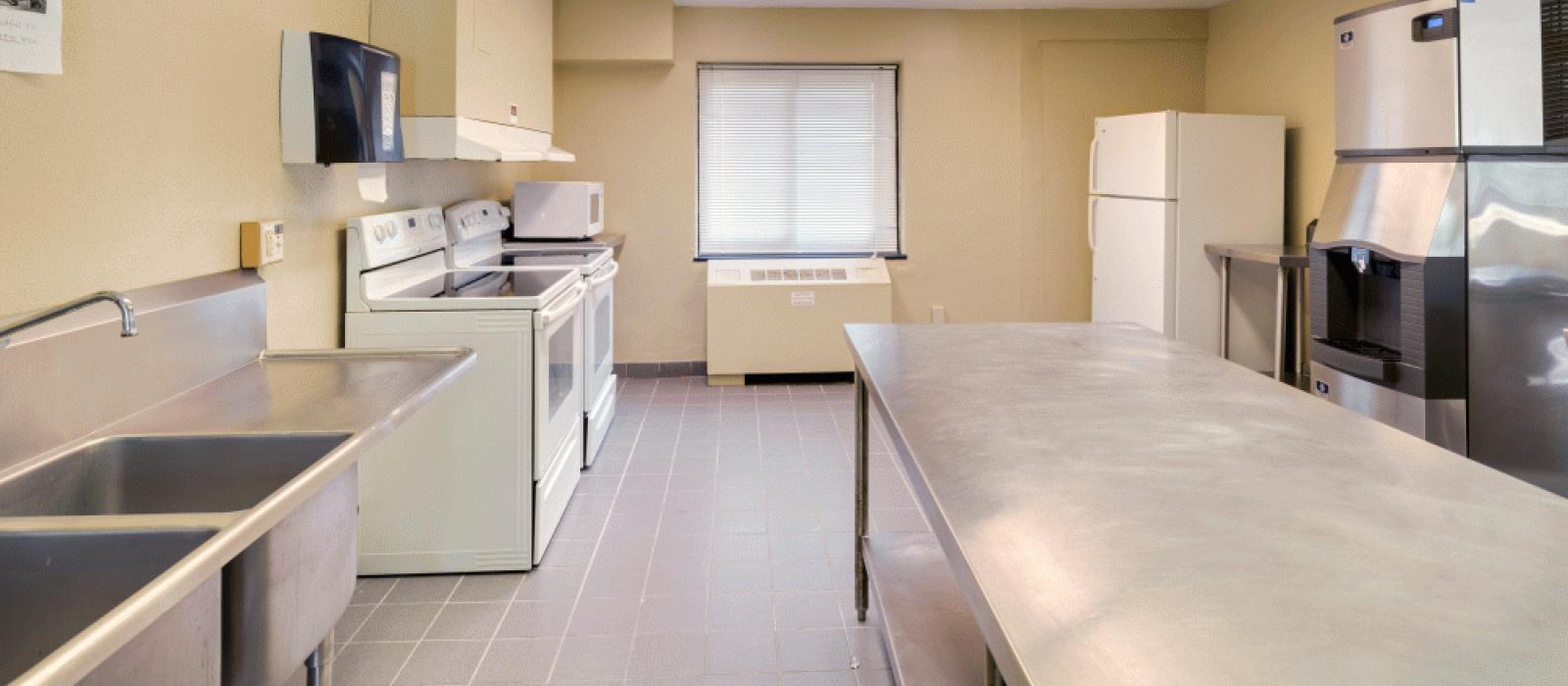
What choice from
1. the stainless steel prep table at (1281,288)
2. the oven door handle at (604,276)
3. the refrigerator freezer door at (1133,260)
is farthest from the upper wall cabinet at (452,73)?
the stainless steel prep table at (1281,288)

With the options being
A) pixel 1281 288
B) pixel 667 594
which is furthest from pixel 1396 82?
pixel 667 594

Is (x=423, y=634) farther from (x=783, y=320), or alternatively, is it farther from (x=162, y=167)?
(x=783, y=320)

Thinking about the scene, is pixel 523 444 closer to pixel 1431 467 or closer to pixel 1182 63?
pixel 1431 467

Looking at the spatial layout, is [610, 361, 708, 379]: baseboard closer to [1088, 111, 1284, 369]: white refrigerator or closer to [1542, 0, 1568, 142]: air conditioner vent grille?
[1088, 111, 1284, 369]: white refrigerator

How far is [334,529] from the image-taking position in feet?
6.06

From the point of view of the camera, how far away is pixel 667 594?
124 inches

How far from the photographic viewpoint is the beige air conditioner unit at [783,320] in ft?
20.9

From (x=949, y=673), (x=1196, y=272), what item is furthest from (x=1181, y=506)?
(x=1196, y=272)

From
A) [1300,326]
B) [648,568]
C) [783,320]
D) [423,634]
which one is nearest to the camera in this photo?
[423,634]

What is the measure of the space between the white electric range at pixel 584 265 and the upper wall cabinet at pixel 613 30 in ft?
4.05

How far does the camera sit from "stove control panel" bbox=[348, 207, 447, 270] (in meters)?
3.25

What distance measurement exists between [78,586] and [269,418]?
22.4 inches

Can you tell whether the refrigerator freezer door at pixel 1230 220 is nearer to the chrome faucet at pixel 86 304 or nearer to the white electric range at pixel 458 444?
the white electric range at pixel 458 444

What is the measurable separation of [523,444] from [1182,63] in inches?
200
